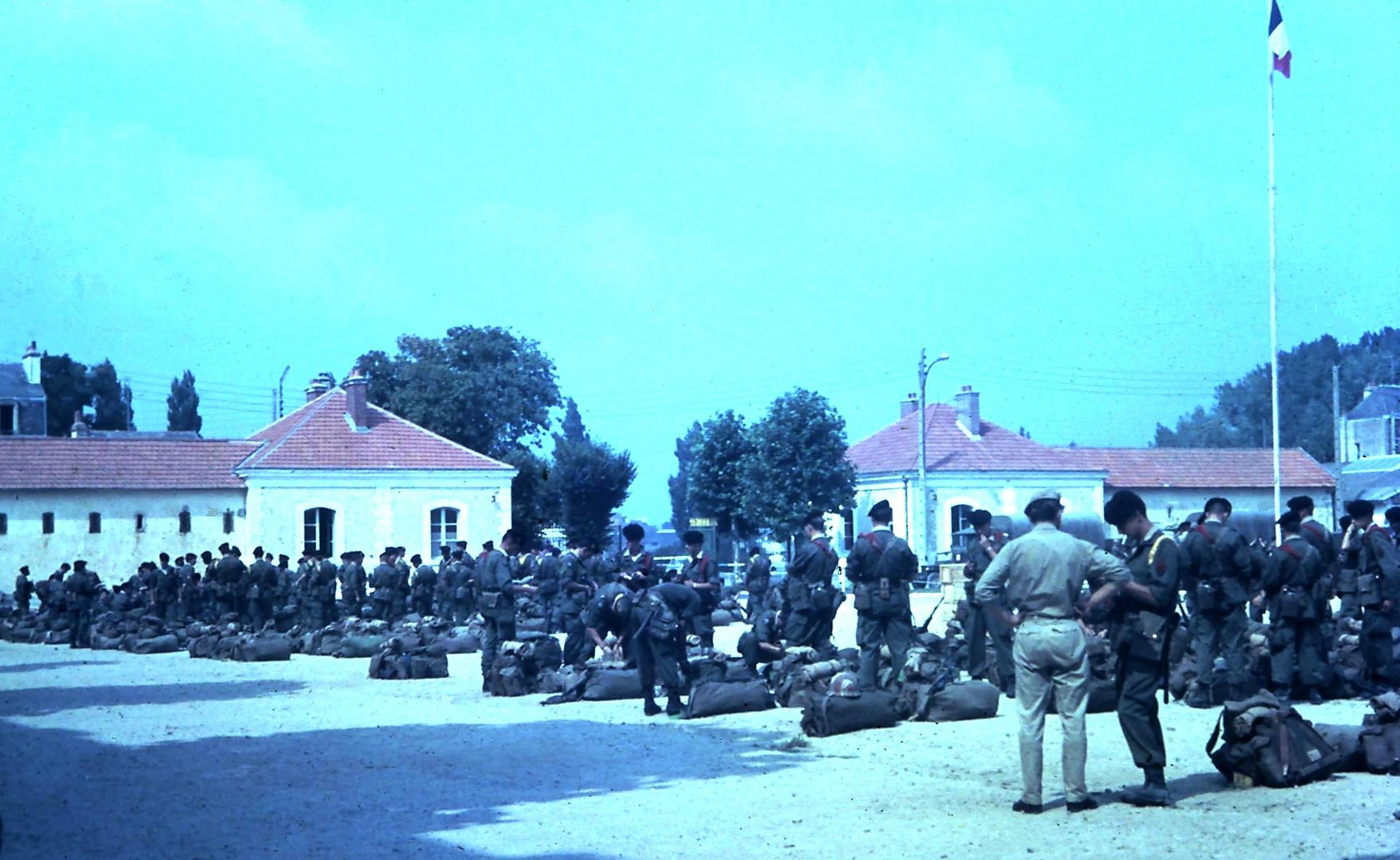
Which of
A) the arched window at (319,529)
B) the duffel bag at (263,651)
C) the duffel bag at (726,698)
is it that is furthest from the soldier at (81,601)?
the duffel bag at (726,698)

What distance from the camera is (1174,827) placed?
7.91 m

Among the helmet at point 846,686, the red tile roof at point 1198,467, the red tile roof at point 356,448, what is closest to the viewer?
the helmet at point 846,686

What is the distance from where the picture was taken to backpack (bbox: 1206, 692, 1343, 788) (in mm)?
8930

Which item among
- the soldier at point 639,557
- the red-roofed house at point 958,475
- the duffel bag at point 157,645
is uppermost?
the red-roofed house at point 958,475

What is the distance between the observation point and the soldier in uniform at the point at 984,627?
14.3 meters

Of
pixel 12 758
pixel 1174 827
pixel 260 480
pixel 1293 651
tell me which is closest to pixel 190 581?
pixel 260 480

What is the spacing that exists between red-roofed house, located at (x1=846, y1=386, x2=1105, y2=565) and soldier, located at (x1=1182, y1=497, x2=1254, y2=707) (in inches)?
1350

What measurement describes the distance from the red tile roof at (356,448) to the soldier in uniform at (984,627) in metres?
28.7

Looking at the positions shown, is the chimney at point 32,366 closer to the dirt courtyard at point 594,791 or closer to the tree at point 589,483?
the tree at point 589,483

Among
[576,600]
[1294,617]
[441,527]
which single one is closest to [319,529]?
[441,527]

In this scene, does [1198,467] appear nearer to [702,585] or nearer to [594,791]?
[702,585]

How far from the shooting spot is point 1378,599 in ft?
44.1

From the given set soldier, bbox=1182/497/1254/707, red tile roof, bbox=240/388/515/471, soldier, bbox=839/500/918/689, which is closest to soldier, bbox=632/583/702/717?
soldier, bbox=839/500/918/689

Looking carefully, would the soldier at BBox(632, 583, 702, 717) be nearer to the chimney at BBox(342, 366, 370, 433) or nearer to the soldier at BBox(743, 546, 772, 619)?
the soldier at BBox(743, 546, 772, 619)
